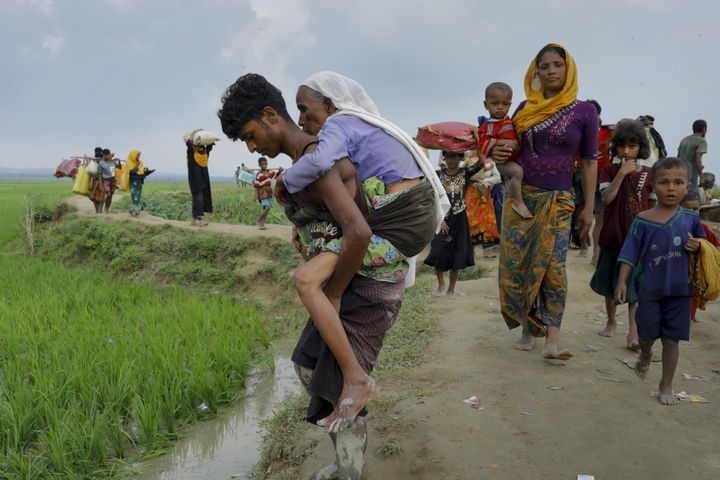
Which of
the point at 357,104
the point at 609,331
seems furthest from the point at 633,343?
the point at 357,104

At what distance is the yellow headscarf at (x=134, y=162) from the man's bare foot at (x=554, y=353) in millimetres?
9891

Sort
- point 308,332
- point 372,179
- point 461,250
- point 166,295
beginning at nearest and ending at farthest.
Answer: point 372,179 → point 308,332 → point 461,250 → point 166,295

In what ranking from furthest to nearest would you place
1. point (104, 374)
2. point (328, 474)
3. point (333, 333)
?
1. point (104, 374)
2. point (328, 474)
3. point (333, 333)

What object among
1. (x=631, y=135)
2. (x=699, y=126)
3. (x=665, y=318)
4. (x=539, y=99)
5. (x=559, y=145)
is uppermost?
(x=699, y=126)

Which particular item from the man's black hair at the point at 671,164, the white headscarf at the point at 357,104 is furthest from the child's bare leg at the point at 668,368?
the white headscarf at the point at 357,104

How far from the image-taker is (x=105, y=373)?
413cm

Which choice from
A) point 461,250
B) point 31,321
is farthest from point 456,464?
point 31,321

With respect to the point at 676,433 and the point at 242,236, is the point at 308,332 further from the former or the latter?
the point at 242,236

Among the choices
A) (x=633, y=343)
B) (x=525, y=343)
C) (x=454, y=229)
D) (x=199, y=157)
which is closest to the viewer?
(x=525, y=343)

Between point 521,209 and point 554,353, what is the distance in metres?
0.86

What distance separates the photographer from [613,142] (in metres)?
4.04

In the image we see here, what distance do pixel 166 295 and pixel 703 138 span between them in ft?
24.9

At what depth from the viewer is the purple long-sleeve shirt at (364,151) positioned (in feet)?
6.03

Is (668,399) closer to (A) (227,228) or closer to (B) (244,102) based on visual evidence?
(B) (244,102)
